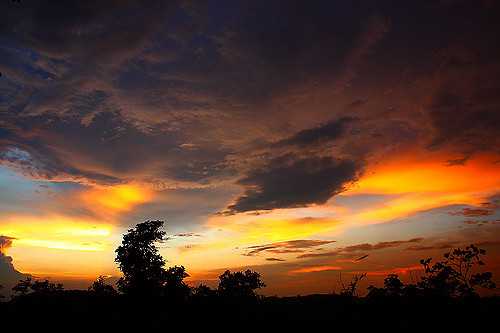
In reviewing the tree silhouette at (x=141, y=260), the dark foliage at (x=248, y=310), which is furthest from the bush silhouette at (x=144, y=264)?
the dark foliage at (x=248, y=310)

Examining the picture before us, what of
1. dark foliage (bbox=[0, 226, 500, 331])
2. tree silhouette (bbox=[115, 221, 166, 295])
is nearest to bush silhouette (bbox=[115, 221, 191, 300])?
tree silhouette (bbox=[115, 221, 166, 295])

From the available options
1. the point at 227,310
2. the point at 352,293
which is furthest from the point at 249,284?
the point at 227,310

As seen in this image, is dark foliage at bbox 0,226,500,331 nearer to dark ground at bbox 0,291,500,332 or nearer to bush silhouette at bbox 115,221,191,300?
dark ground at bbox 0,291,500,332

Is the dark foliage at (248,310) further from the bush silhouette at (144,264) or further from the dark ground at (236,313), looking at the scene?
the bush silhouette at (144,264)

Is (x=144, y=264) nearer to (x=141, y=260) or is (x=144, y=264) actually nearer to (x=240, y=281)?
(x=141, y=260)

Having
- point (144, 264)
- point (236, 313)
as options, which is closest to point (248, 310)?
point (236, 313)

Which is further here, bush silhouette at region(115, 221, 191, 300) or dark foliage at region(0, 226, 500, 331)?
bush silhouette at region(115, 221, 191, 300)

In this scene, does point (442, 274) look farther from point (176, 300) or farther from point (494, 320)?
point (176, 300)

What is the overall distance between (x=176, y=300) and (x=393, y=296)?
34.2 ft

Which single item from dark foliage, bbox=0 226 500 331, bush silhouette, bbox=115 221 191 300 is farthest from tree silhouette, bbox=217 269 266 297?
dark foliage, bbox=0 226 500 331

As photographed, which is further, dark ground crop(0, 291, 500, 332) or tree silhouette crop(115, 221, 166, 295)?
tree silhouette crop(115, 221, 166, 295)

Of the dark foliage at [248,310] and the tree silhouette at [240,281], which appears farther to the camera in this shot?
the tree silhouette at [240,281]

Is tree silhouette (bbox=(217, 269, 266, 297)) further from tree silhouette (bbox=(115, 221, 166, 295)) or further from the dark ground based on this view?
the dark ground

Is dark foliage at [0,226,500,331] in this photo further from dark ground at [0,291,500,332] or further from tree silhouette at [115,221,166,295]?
tree silhouette at [115,221,166,295]
